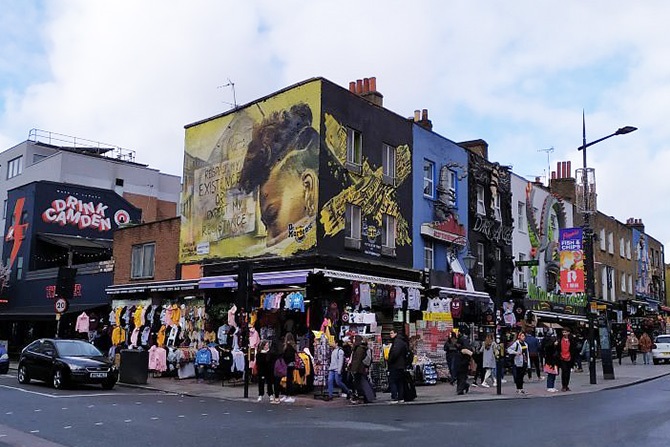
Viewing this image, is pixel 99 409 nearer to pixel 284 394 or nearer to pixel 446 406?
pixel 284 394

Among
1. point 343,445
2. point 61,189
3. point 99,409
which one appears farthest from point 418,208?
point 61,189

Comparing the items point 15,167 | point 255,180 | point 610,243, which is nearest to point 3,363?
point 255,180

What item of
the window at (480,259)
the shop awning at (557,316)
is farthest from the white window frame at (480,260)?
the shop awning at (557,316)

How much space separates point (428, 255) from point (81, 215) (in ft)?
70.0

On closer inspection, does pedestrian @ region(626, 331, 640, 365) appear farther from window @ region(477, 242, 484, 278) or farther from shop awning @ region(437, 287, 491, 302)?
shop awning @ region(437, 287, 491, 302)

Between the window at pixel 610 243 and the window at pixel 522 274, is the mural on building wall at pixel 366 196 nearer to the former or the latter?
the window at pixel 522 274

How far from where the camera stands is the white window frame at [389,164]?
2388 cm

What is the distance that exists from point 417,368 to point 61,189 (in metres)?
24.0

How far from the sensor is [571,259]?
25688mm

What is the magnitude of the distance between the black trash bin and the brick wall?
537 cm

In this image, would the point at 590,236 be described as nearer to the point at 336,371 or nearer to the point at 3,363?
the point at 336,371

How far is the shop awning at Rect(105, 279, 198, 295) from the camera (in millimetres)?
24284

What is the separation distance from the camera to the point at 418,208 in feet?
82.5

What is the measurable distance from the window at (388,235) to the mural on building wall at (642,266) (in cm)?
3307
